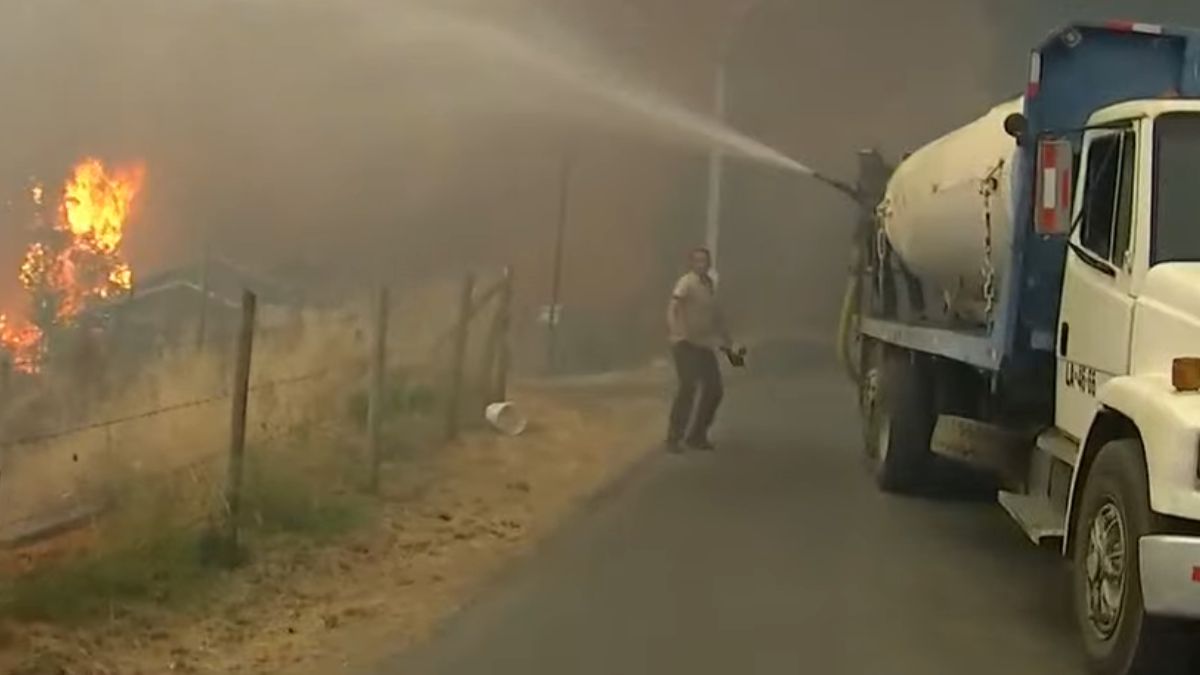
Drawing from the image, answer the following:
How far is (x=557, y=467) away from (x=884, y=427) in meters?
2.30

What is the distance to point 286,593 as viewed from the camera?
24.1 feet

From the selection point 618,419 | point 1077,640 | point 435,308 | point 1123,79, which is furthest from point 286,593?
point 435,308

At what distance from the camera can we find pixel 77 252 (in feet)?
47.6

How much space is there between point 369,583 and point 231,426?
133 cm

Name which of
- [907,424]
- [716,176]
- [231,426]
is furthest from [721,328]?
[716,176]

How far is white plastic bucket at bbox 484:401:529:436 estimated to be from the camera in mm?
13164

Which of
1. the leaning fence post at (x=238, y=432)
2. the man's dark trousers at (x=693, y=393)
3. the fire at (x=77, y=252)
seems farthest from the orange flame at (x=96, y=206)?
the leaning fence post at (x=238, y=432)

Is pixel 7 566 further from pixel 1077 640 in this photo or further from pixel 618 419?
pixel 618 419

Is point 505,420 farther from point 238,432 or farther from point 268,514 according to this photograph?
point 238,432

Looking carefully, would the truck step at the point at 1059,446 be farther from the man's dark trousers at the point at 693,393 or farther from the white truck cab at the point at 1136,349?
the man's dark trousers at the point at 693,393

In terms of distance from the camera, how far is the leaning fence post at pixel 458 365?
12.4 meters

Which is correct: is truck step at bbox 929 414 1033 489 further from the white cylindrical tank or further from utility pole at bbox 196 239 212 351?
utility pole at bbox 196 239 212 351

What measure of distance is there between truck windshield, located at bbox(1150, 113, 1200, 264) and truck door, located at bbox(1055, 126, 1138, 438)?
0.11 meters

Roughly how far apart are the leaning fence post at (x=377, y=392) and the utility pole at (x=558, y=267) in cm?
885
